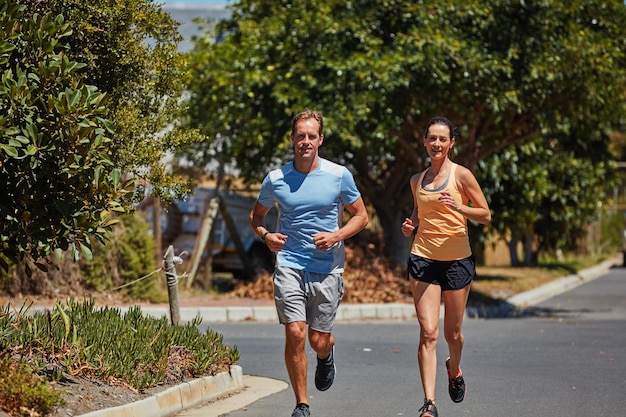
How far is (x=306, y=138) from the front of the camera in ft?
24.8

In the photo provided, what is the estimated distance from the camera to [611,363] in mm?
11578

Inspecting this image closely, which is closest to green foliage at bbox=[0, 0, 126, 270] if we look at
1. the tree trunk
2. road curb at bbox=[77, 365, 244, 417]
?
road curb at bbox=[77, 365, 244, 417]

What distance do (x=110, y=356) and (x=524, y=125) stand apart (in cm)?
1387

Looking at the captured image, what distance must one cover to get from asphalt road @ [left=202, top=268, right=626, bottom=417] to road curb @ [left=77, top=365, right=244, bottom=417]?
1.13ft

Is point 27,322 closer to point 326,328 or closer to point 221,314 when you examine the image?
point 326,328

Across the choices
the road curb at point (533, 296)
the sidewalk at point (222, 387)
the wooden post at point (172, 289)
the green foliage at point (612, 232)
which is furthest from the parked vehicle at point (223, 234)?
the green foliage at point (612, 232)

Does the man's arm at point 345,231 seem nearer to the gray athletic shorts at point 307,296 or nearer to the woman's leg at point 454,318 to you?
the gray athletic shorts at point 307,296

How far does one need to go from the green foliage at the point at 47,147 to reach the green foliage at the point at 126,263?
9.97 m

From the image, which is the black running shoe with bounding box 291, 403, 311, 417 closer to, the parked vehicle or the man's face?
the man's face

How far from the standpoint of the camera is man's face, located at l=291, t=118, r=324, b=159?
7574 mm

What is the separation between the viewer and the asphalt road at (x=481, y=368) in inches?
339

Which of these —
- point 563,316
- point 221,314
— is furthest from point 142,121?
point 563,316

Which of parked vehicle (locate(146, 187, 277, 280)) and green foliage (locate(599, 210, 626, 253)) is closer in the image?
parked vehicle (locate(146, 187, 277, 280))

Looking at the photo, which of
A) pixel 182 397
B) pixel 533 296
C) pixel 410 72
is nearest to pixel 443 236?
pixel 182 397
